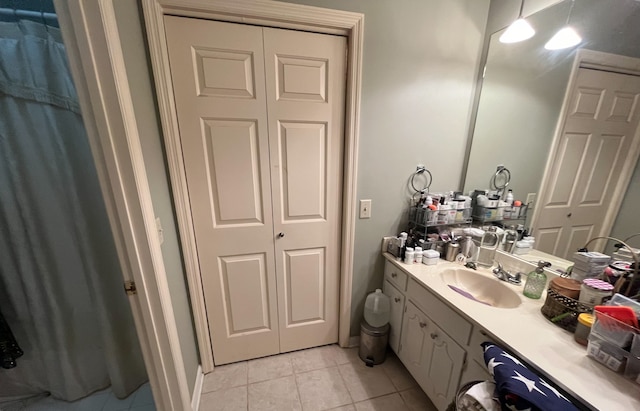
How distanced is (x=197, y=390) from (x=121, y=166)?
1378 mm

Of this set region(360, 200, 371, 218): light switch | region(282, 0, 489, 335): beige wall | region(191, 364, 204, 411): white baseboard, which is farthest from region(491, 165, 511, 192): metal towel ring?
region(191, 364, 204, 411): white baseboard

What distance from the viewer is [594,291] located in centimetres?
81

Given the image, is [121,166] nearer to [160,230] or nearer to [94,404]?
[160,230]

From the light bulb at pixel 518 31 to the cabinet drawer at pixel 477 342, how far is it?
1.50m

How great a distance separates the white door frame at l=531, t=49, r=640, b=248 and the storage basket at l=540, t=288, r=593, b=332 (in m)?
0.34

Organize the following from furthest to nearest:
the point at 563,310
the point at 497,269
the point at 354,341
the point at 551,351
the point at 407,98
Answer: the point at 354,341 → the point at 407,98 → the point at 497,269 → the point at 563,310 → the point at 551,351

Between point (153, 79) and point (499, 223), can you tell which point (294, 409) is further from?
point (153, 79)

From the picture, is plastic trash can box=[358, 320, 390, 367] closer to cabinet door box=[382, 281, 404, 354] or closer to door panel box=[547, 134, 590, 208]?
cabinet door box=[382, 281, 404, 354]

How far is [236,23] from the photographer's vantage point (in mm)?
1132

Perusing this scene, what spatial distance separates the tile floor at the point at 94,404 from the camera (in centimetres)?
127

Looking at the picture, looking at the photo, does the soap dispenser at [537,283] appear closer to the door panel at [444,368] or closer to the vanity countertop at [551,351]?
the vanity countertop at [551,351]

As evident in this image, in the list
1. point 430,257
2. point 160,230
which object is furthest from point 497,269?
point 160,230

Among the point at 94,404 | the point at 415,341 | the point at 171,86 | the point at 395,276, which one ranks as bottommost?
the point at 94,404

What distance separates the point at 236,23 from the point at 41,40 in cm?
85
